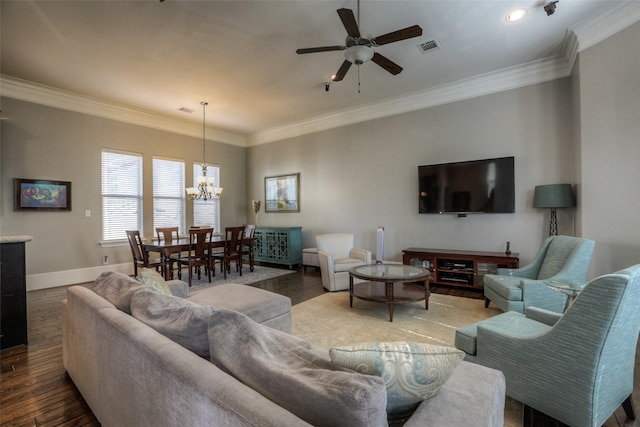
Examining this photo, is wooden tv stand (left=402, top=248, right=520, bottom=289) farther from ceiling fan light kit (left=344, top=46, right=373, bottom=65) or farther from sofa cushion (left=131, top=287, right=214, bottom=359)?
sofa cushion (left=131, top=287, right=214, bottom=359)

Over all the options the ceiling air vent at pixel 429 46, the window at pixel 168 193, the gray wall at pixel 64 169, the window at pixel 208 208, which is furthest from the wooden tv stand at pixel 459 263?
the gray wall at pixel 64 169

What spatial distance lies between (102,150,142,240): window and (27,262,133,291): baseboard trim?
60cm

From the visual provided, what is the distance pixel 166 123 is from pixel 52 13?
3.36 meters

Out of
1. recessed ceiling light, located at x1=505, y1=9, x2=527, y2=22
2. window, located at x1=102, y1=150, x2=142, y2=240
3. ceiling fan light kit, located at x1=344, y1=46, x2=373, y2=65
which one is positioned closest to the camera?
ceiling fan light kit, located at x1=344, y1=46, x2=373, y2=65

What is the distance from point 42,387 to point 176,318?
179 centimetres

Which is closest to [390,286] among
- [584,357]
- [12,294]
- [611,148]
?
[584,357]

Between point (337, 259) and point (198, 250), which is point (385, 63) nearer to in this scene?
point (337, 259)

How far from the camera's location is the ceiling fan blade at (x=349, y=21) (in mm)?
2330

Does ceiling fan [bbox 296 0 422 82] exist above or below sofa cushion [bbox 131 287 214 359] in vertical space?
above

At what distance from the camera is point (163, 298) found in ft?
4.75

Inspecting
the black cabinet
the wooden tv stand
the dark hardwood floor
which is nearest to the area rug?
the dark hardwood floor

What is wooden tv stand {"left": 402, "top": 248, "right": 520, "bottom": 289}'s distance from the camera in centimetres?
406

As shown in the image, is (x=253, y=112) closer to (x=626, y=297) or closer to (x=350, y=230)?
(x=350, y=230)

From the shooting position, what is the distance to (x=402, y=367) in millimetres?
831
